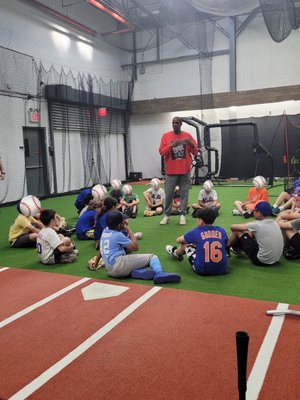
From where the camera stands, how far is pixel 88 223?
5875mm

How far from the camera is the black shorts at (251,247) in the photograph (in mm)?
4176

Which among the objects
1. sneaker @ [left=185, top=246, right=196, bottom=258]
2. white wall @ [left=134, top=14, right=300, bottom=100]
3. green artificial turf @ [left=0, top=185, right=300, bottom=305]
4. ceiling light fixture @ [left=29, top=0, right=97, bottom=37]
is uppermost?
ceiling light fixture @ [left=29, top=0, right=97, bottom=37]

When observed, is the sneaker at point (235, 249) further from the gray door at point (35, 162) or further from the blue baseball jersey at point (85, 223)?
the gray door at point (35, 162)

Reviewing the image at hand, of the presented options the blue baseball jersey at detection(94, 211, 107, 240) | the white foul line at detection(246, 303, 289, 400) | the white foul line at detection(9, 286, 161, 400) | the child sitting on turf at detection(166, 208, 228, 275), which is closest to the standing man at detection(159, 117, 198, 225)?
the blue baseball jersey at detection(94, 211, 107, 240)

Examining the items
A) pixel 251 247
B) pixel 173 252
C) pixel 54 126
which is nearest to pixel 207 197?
pixel 173 252

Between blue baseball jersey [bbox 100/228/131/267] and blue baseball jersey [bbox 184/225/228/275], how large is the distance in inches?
26.0

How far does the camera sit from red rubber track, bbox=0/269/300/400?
207cm

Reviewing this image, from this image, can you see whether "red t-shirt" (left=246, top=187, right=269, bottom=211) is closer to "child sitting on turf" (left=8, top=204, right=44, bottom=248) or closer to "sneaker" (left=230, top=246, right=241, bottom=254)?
"sneaker" (left=230, top=246, right=241, bottom=254)

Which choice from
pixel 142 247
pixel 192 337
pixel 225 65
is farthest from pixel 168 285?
pixel 225 65

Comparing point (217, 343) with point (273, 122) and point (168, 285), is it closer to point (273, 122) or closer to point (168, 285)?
point (168, 285)

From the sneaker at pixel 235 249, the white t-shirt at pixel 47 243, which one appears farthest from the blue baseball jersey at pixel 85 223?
the sneaker at pixel 235 249

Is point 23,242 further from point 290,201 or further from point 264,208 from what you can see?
point 290,201

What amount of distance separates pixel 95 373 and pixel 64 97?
1074 cm

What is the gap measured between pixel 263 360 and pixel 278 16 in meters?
4.57
